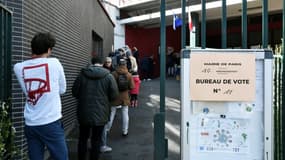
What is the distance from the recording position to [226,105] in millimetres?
3209

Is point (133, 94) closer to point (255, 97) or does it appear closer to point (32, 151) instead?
point (32, 151)

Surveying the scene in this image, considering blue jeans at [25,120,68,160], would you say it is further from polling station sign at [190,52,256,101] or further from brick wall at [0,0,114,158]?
polling station sign at [190,52,256,101]

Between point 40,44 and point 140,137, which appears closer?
point 40,44

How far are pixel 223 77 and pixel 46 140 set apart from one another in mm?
1722

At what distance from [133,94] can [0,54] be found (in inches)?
245

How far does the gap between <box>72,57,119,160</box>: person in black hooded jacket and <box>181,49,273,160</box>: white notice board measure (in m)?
2.81

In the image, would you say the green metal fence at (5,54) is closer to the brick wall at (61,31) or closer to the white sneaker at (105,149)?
the brick wall at (61,31)

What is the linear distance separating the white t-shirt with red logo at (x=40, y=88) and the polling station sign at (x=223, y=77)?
1327mm

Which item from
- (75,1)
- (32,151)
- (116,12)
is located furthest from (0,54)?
(116,12)

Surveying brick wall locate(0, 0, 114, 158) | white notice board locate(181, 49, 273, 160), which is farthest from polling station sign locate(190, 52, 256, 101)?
brick wall locate(0, 0, 114, 158)

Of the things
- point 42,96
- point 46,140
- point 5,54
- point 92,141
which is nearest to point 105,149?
point 92,141

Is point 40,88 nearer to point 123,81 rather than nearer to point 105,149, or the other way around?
point 105,149

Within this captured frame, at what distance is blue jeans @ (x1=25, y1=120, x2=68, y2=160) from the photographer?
3775 millimetres

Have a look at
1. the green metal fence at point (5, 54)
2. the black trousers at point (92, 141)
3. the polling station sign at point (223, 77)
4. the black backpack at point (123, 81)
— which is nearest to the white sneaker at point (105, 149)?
the black trousers at point (92, 141)
